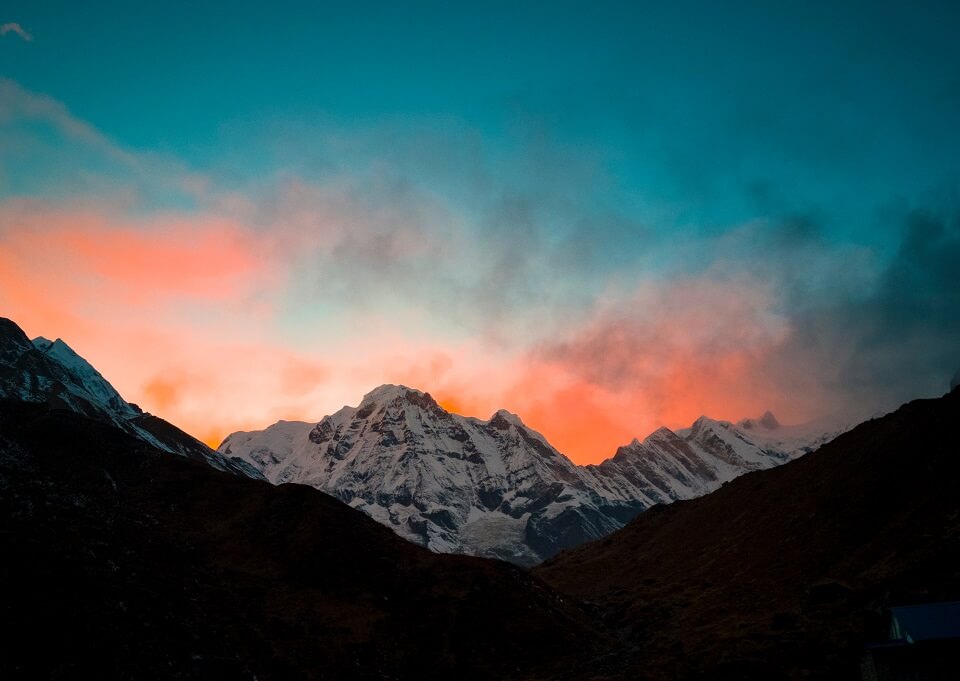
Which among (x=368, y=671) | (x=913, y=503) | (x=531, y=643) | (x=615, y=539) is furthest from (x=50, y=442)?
(x=913, y=503)

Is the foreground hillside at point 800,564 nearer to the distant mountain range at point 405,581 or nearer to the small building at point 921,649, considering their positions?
the distant mountain range at point 405,581

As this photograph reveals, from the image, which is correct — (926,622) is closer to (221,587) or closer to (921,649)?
(921,649)

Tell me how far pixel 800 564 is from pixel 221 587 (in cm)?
5988

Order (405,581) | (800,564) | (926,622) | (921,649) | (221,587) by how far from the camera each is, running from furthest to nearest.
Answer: (405,581), (800,564), (221,587), (926,622), (921,649)

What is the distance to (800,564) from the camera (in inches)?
2741

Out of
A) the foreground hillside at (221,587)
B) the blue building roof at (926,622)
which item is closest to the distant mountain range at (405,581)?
the foreground hillside at (221,587)

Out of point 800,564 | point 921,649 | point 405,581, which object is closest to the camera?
point 921,649

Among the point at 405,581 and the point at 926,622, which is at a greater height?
the point at 926,622

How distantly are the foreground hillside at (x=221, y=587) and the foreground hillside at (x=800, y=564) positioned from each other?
37.9ft

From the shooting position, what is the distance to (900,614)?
37969 mm

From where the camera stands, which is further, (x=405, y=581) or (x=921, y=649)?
(x=405, y=581)

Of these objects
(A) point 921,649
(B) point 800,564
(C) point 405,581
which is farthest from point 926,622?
(C) point 405,581

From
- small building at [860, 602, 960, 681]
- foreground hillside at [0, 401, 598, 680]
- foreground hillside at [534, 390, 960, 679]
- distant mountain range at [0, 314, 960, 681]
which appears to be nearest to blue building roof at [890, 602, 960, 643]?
small building at [860, 602, 960, 681]

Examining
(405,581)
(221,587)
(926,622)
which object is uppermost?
(926,622)
